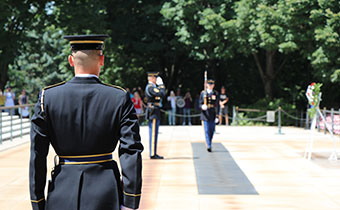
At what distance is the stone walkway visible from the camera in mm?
8195

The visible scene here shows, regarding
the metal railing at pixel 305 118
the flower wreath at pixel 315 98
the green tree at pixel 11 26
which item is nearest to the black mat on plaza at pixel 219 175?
A: the flower wreath at pixel 315 98

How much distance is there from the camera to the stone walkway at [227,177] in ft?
26.9

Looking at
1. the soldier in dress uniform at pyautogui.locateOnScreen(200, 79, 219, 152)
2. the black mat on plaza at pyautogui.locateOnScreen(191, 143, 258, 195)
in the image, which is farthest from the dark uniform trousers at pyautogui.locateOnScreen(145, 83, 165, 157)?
the soldier in dress uniform at pyautogui.locateOnScreen(200, 79, 219, 152)

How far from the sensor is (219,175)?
34.6 ft

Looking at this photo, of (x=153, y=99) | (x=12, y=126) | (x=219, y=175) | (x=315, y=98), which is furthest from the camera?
(x=12, y=126)

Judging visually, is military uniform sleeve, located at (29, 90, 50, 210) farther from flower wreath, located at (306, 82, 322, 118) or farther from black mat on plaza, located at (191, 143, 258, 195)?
flower wreath, located at (306, 82, 322, 118)

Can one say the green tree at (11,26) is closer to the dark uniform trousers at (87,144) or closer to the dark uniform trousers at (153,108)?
the dark uniform trousers at (153,108)

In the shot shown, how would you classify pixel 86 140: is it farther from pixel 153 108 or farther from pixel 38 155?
pixel 153 108

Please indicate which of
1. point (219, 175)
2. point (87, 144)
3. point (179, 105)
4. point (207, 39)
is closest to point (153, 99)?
point (219, 175)

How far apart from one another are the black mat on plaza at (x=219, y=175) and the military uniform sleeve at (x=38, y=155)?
17.6 ft

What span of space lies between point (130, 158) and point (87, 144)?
31 cm

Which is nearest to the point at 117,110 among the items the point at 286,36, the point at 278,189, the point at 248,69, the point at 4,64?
the point at 278,189

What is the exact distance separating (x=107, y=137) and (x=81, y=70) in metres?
0.48

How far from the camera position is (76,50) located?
12.2 feet
